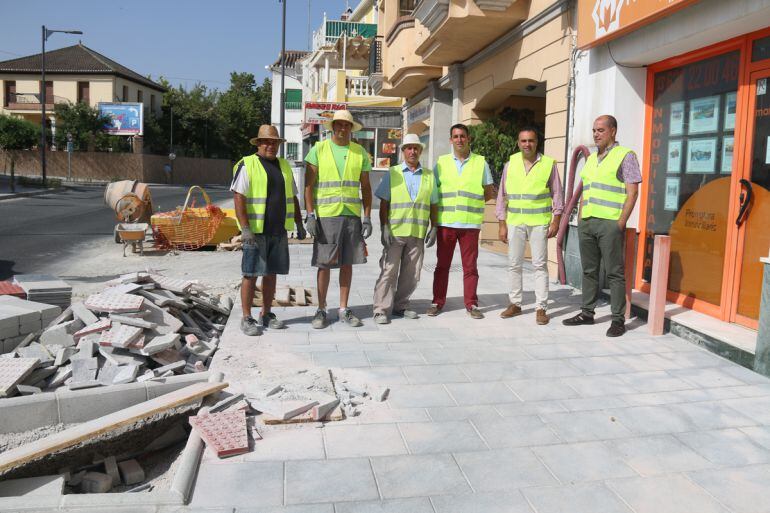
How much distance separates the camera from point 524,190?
266 inches

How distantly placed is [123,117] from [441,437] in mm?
56683

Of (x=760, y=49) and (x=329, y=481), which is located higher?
(x=760, y=49)

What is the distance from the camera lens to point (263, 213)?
6.04m

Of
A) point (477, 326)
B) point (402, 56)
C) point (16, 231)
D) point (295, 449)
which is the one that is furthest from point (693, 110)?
point (16, 231)

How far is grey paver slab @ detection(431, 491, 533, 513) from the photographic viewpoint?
3074 mm

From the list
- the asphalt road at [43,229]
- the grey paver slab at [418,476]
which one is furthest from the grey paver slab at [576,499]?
the asphalt road at [43,229]

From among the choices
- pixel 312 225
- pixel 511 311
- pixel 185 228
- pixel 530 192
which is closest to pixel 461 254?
pixel 511 311

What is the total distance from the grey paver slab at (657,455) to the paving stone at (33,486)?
2.97 metres

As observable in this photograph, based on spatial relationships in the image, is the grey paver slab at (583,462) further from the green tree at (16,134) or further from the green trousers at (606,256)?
the green tree at (16,134)

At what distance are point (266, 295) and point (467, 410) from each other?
2692 mm

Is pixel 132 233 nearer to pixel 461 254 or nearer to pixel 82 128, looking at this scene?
pixel 461 254

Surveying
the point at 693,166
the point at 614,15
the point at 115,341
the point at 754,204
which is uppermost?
the point at 614,15

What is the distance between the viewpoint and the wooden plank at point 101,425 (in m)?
3.45

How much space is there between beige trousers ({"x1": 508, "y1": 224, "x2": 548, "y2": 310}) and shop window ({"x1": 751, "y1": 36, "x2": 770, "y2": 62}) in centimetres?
240
